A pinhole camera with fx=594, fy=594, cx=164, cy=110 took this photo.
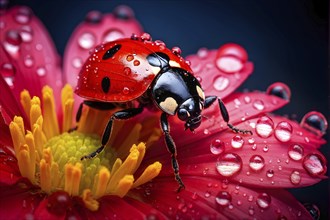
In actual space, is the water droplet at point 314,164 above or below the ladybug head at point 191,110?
below

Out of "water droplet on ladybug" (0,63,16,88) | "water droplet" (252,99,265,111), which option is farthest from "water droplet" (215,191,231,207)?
"water droplet on ladybug" (0,63,16,88)

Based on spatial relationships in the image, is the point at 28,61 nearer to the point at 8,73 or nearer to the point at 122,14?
the point at 8,73

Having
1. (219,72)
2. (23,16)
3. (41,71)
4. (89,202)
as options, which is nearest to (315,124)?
(219,72)

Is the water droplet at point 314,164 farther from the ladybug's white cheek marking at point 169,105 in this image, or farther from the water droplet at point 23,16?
the water droplet at point 23,16

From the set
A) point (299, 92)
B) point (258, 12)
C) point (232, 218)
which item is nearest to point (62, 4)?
point (258, 12)

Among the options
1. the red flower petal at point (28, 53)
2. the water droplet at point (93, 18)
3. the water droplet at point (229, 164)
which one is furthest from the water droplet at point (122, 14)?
the water droplet at point (229, 164)

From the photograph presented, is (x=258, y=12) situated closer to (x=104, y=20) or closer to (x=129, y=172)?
(x=104, y=20)

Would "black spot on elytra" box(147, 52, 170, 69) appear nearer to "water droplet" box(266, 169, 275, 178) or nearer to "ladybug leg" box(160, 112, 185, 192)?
"ladybug leg" box(160, 112, 185, 192)
